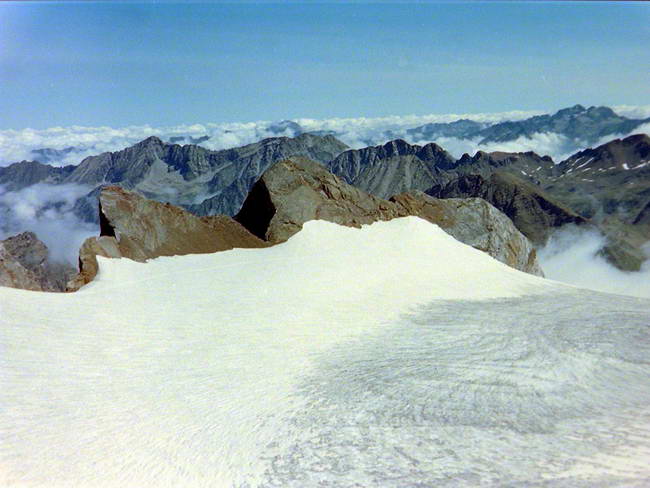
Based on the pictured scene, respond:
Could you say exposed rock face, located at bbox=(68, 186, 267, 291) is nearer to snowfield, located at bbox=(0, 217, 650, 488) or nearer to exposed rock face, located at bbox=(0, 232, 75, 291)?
snowfield, located at bbox=(0, 217, 650, 488)

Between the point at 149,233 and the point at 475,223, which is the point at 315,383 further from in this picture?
the point at 475,223

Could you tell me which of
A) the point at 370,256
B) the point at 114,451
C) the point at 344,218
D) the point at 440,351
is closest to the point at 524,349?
the point at 440,351

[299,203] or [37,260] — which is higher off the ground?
[299,203]

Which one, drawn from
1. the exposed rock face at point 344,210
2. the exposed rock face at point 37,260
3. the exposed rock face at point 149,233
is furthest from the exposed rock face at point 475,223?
the exposed rock face at point 37,260

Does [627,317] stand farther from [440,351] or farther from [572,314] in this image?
[440,351]

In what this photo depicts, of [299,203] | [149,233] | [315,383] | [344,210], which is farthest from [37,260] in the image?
[315,383]

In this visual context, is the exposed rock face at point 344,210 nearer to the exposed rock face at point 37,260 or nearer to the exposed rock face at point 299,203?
the exposed rock face at point 299,203

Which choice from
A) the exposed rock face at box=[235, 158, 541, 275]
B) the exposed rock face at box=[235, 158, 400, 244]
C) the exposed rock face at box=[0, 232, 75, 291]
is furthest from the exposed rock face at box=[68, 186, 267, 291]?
the exposed rock face at box=[0, 232, 75, 291]
